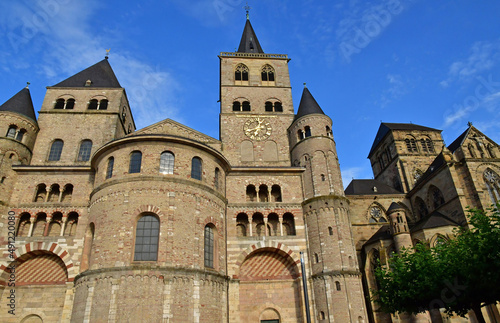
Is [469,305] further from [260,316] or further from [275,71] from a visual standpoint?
[275,71]

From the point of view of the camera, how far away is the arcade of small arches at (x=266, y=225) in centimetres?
2535

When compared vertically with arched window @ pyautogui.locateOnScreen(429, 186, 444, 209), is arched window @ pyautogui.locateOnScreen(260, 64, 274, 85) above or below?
above

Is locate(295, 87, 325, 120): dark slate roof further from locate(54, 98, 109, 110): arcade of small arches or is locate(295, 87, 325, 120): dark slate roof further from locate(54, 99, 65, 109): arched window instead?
locate(54, 99, 65, 109): arched window

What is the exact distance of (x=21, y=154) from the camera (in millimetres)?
26844

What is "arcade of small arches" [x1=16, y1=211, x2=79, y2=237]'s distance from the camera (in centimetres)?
2366

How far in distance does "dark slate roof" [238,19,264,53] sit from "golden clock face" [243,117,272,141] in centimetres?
1183

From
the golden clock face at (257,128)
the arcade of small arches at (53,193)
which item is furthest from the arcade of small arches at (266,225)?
the arcade of small arches at (53,193)

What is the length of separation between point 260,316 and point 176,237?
27.0ft

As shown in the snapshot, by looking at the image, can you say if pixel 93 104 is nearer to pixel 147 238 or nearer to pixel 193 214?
pixel 193 214

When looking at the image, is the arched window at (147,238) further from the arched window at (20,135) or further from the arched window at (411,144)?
the arched window at (411,144)

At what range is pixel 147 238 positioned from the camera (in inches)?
794

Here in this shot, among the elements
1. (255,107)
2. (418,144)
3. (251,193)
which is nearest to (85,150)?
(251,193)

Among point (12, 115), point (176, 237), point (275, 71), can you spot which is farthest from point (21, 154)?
point (275, 71)

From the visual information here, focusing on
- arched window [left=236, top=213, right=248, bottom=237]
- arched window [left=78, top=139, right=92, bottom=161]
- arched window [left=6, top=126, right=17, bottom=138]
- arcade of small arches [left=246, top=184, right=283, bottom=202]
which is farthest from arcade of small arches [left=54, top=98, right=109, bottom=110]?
arched window [left=236, top=213, right=248, bottom=237]
